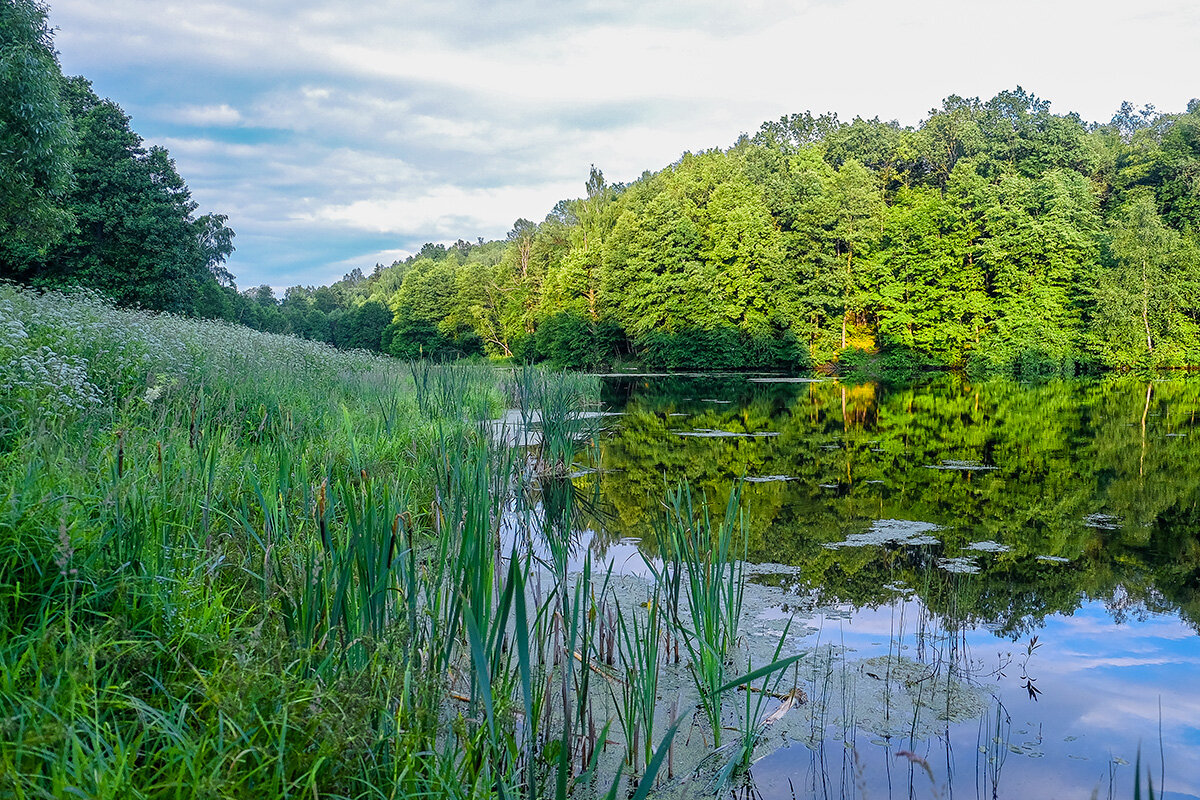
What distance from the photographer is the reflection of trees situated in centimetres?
460

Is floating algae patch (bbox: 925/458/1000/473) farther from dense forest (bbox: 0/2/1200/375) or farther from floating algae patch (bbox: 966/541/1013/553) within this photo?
dense forest (bbox: 0/2/1200/375)

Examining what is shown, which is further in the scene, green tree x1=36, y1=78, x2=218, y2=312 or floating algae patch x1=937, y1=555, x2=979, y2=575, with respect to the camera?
green tree x1=36, y1=78, x2=218, y2=312

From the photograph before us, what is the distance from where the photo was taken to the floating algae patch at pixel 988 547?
5.26 metres

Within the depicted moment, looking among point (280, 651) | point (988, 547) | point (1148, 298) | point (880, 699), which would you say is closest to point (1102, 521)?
point (988, 547)

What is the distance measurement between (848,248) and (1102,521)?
1229 inches

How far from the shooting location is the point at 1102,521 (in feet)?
19.9

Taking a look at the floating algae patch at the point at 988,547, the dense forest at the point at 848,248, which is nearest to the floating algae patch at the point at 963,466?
the floating algae patch at the point at 988,547

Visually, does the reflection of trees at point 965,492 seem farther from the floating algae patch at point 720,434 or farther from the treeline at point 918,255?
the treeline at point 918,255

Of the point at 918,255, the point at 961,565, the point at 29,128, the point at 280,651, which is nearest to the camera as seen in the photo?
the point at 280,651

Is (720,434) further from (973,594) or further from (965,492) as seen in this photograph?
(973,594)

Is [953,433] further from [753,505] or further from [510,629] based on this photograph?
[510,629]

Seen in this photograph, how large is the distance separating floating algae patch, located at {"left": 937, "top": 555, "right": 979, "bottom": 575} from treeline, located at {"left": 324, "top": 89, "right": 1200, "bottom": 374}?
26.5m

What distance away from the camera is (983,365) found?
3073 centimetres

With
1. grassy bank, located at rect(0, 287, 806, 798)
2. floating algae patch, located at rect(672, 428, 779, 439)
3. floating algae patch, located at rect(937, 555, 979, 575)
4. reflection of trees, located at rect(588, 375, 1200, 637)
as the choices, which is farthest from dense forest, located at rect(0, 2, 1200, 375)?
floating algae patch, located at rect(937, 555, 979, 575)
